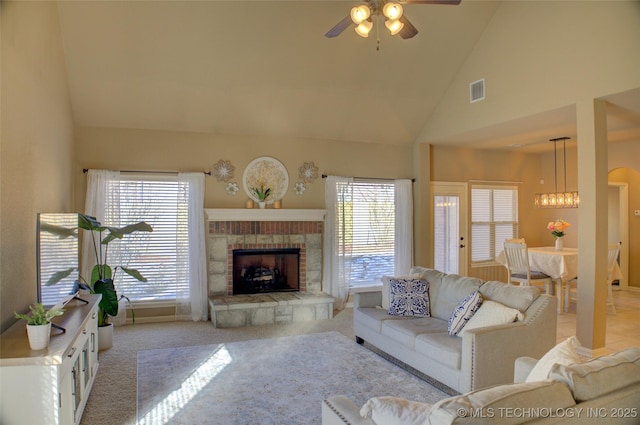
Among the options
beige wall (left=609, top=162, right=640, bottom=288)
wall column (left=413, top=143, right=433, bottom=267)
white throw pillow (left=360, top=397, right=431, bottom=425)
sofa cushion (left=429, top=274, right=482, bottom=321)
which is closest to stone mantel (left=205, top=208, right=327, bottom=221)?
wall column (left=413, top=143, right=433, bottom=267)

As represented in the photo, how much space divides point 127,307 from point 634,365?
18.5ft

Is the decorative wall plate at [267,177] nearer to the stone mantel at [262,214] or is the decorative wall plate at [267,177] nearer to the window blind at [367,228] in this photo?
the stone mantel at [262,214]

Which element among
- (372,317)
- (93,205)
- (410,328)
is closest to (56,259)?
Answer: (93,205)

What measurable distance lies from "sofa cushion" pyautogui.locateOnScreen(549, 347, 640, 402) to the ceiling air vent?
4844 millimetres

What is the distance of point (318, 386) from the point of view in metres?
3.74

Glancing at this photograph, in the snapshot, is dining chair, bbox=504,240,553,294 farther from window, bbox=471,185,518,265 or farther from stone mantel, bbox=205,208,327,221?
stone mantel, bbox=205,208,327,221

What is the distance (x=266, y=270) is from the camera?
21.7 feet

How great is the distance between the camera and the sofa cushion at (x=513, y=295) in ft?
12.0

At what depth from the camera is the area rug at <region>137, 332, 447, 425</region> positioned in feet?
10.7

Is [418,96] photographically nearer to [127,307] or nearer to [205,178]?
[205,178]

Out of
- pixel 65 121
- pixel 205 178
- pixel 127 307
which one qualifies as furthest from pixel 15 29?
pixel 127 307

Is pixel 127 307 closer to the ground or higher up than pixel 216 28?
closer to the ground

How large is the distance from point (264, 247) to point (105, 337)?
7.91 feet

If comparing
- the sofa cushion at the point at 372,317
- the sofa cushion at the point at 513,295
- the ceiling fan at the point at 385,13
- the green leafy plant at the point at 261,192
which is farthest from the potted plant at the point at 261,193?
the sofa cushion at the point at 513,295
